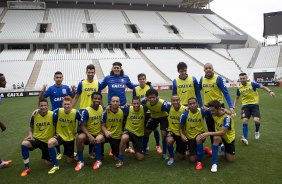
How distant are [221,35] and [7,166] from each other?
39741 millimetres

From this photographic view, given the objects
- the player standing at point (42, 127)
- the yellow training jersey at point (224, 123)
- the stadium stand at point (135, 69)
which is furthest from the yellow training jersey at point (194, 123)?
the stadium stand at point (135, 69)

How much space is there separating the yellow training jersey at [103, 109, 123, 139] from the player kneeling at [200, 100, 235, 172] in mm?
1844

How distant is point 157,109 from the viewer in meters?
6.21

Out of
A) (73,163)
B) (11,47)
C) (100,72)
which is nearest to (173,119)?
(73,163)

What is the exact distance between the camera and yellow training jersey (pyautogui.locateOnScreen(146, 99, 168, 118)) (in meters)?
6.16

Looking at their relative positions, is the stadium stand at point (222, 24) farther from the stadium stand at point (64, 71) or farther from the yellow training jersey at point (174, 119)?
the yellow training jersey at point (174, 119)

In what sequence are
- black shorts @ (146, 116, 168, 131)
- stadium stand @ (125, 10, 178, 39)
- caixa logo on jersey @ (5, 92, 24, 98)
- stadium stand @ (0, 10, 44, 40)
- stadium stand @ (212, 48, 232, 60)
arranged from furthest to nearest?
stadium stand @ (212, 48, 232, 60), stadium stand @ (125, 10, 178, 39), stadium stand @ (0, 10, 44, 40), caixa logo on jersey @ (5, 92, 24, 98), black shorts @ (146, 116, 168, 131)

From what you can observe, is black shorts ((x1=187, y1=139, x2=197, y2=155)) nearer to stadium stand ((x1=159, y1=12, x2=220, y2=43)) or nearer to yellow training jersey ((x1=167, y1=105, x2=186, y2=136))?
yellow training jersey ((x1=167, y1=105, x2=186, y2=136))

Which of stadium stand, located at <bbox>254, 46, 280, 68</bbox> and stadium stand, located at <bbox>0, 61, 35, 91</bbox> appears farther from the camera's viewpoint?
stadium stand, located at <bbox>254, 46, 280, 68</bbox>

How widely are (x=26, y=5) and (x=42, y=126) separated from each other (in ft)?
131

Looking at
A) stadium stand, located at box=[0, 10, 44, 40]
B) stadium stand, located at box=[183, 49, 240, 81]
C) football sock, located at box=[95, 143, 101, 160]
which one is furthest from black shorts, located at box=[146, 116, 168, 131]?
stadium stand, located at box=[0, 10, 44, 40]

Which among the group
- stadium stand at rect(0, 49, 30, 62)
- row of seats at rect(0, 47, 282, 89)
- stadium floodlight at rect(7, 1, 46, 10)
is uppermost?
stadium floodlight at rect(7, 1, 46, 10)

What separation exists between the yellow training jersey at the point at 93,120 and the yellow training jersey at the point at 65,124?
0.27 metres

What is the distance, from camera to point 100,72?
29.7 metres
